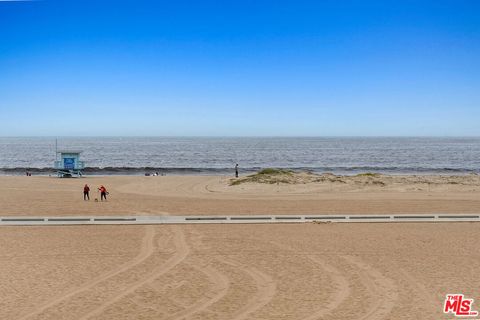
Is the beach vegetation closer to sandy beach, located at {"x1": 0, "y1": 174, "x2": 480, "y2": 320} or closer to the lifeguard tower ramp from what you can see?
sandy beach, located at {"x1": 0, "y1": 174, "x2": 480, "y2": 320}

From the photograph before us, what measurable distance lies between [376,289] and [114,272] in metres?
7.76

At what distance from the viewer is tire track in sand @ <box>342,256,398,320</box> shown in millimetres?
10727

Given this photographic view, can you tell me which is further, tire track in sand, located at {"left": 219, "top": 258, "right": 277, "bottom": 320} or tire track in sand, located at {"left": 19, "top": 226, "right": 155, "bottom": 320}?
tire track in sand, located at {"left": 19, "top": 226, "right": 155, "bottom": 320}

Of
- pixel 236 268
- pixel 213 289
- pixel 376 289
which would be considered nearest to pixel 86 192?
pixel 236 268

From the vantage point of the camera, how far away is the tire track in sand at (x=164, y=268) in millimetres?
11094

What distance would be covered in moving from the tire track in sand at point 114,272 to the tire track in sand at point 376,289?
705cm

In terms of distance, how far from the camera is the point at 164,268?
47.8 ft

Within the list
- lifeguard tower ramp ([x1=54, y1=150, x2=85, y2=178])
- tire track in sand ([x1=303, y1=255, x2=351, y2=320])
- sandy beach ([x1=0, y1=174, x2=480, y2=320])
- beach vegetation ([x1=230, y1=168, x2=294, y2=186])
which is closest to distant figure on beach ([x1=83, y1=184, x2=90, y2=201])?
sandy beach ([x1=0, y1=174, x2=480, y2=320])

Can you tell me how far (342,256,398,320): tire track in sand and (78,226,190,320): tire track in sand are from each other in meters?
5.74

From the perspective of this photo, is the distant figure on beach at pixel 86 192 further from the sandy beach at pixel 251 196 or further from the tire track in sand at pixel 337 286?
the tire track in sand at pixel 337 286

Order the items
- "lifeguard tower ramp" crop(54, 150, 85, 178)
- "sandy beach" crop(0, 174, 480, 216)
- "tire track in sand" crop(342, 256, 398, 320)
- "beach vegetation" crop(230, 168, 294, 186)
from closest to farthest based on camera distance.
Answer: "tire track in sand" crop(342, 256, 398, 320)
"sandy beach" crop(0, 174, 480, 216)
"beach vegetation" crop(230, 168, 294, 186)
"lifeguard tower ramp" crop(54, 150, 85, 178)

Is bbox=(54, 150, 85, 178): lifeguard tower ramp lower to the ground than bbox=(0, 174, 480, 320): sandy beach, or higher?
higher

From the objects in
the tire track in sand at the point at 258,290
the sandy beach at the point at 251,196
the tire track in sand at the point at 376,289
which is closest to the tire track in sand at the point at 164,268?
the tire track in sand at the point at 258,290

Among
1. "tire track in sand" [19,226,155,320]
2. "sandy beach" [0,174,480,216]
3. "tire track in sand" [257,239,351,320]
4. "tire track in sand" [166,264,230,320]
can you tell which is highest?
"tire track in sand" [257,239,351,320]
